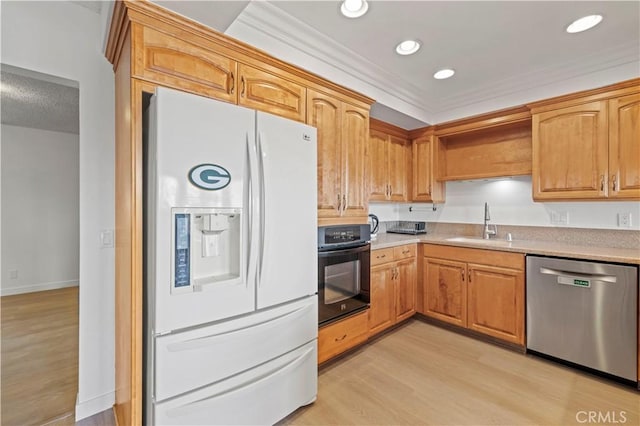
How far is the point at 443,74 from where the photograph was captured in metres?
2.73

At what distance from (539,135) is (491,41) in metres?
1.10

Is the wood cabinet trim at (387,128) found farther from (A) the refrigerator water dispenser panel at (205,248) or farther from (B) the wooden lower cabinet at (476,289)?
(A) the refrigerator water dispenser panel at (205,248)

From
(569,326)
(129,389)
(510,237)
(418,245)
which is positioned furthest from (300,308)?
(510,237)

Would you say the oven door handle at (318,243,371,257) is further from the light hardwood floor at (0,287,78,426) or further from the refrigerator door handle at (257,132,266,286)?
the light hardwood floor at (0,287,78,426)

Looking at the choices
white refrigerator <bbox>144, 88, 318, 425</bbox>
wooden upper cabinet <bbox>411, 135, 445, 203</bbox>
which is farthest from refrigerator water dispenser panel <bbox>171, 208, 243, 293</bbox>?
wooden upper cabinet <bbox>411, 135, 445, 203</bbox>

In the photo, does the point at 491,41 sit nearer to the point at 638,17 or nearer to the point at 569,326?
the point at 638,17

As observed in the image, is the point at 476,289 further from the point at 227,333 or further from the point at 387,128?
the point at 227,333

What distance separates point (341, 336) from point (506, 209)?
234 centimetres

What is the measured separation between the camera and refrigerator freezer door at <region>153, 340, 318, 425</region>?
1328 millimetres

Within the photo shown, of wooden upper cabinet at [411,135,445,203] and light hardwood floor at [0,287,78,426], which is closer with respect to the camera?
light hardwood floor at [0,287,78,426]

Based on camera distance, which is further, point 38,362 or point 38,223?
point 38,223

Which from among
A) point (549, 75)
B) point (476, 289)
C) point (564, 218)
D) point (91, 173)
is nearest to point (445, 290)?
point (476, 289)

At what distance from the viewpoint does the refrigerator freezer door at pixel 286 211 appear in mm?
1583

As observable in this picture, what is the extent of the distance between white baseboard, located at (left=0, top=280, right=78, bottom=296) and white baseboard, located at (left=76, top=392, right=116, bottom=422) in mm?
4030
